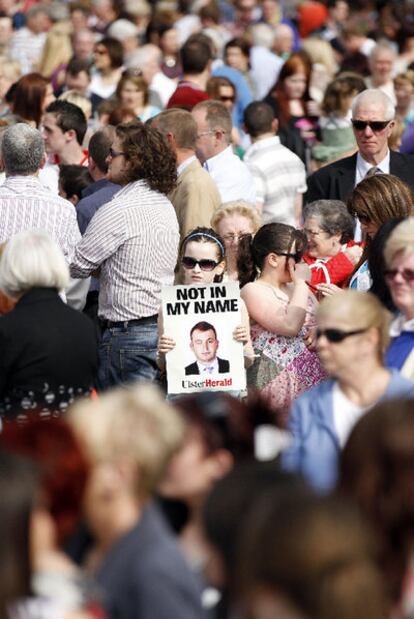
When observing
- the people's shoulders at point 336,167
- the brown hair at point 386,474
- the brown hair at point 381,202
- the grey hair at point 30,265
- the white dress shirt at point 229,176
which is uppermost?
the brown hair at point 386,474

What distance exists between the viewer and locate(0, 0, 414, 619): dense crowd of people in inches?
127

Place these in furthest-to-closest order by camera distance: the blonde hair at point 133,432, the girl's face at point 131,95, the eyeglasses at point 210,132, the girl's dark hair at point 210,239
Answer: the girl's face at point 131,95
the eyeglasses at point 210,132
the girl's dark hair at point 210,239
the blonde hair at point 133,432

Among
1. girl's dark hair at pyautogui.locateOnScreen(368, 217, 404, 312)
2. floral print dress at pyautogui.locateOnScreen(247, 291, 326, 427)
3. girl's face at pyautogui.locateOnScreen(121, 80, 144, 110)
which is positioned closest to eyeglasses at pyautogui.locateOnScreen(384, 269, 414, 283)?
girl's dark hair at pyautogui.locateOnScreen(368, 217, 404, 312)

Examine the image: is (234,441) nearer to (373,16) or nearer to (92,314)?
→ (92,314)

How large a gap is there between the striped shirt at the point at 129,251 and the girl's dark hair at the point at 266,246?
1.40 feet

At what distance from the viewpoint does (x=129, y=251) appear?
777cm

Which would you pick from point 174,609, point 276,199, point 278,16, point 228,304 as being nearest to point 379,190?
point 228,304

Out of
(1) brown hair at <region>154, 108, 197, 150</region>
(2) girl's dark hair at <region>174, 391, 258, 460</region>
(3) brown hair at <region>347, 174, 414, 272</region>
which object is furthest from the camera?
(1) brown hair at <region>154, 108, 197, 150</region>

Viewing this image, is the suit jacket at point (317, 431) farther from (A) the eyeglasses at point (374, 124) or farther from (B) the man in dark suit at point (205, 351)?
(A) the eyeglasses at point (374, 124)

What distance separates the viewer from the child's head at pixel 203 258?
7.53 m

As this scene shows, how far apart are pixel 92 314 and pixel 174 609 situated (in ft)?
16.3

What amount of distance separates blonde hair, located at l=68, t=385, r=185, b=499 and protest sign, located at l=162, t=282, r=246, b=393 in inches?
127

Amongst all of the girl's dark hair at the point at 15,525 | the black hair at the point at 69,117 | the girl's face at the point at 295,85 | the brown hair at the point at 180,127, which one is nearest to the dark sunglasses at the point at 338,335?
the girl's dark hair at the point at 15,525

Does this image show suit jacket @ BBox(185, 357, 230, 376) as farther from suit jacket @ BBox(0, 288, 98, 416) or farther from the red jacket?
suit jacket @ BBox(0, 288, 98, 416)
